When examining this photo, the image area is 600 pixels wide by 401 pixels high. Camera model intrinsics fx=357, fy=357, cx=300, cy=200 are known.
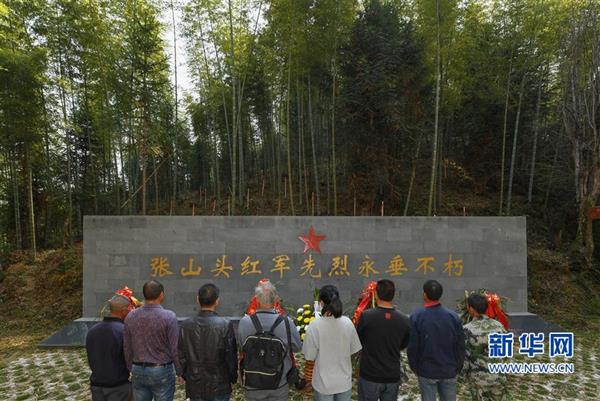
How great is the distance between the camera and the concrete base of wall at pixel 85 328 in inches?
176

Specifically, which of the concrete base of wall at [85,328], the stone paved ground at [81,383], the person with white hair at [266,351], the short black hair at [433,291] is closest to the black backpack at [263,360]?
the person with white hair at [266,351]

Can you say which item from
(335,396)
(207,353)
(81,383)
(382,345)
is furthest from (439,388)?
(81,383)

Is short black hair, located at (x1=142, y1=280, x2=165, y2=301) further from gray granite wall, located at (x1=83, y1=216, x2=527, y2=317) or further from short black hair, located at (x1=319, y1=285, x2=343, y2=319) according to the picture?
gray granite wall, located at (x1=83, y1=216, x2=527, y2=317)

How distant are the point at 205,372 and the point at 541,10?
8.21 metres

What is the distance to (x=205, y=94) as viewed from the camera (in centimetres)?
1005

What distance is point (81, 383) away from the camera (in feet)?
11.2

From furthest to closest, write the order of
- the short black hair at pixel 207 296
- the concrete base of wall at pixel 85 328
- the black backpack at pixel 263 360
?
the concrete base of wall at pixel 85 328, the short black hair at pixel 207 296, the black backpack at pixel 263 360

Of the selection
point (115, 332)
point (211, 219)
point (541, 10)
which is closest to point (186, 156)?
point (211, 219)

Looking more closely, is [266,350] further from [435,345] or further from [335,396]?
[435,345]

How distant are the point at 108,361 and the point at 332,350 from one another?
1.24 metres

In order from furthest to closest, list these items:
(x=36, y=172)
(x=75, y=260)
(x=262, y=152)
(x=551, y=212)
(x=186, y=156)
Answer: (x=186, y=156) → (x=262, y=152) → (x=36, y=172) → (x=551, y=212) → (x=75, y=260)

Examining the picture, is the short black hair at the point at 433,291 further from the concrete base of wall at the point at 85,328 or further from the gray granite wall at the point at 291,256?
the concrete base of wall at the point at 85,328

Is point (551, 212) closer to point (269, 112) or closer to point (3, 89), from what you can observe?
point (269, 112)

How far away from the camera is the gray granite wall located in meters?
5.01
